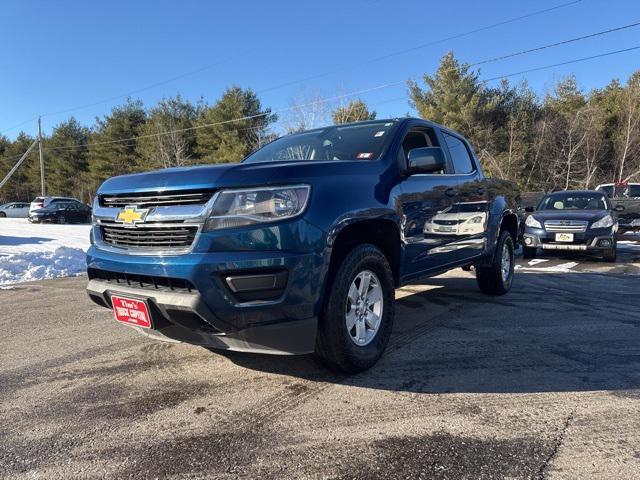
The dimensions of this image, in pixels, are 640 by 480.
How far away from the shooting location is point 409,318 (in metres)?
4.75

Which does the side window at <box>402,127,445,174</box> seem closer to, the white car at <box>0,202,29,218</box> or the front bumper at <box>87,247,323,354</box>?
the front bumper at <box>87,247,323,354</box>

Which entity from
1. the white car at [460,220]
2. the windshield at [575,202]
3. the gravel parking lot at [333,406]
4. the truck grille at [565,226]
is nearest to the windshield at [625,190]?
the windshield at [575,202]

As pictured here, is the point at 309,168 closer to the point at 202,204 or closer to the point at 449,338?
the point at 202,204

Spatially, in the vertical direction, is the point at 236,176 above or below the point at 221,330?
above

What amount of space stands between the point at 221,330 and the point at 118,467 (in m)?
0.80

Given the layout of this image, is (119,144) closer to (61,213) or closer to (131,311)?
(61,213)

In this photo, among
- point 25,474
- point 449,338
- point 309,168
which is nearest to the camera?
point 25,474

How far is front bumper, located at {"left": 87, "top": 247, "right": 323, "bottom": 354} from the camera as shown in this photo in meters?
2.48

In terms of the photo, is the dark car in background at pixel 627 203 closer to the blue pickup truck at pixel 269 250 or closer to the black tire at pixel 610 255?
the black tire at pixel 610 255

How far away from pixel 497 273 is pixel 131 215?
14.5ft

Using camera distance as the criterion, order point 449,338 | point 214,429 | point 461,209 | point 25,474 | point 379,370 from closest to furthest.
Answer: point 25,474 < point 214,429 < point 379,370 < point 449,338 < point 461,209

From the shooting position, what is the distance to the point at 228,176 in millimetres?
2607

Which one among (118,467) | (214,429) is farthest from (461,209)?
(118,467)

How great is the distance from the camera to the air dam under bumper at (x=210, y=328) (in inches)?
98.3
